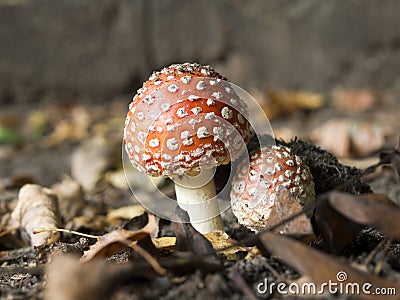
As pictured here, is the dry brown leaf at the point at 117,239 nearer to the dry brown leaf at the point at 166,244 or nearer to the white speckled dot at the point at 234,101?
the dry brown leaf at the point at 166,244

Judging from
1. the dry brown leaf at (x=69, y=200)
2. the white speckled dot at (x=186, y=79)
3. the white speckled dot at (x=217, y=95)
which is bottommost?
the white speckled dot at (x=217, y=95)

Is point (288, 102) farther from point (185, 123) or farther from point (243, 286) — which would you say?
point (243, 286)

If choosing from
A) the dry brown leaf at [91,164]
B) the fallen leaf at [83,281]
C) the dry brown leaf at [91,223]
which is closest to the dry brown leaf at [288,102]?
the dry brown leaf at [91,164]

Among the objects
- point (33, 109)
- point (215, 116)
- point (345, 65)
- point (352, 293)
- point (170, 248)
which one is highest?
point (33, 109)

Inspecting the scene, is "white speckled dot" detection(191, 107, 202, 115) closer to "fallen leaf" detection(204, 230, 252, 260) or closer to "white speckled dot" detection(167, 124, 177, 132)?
"white speckled dot" detection(167, 124, 177, 132)

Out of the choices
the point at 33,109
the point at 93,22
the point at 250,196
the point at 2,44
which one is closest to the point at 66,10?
the point at 93,22

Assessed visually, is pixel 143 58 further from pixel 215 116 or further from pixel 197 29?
pixel 215 116

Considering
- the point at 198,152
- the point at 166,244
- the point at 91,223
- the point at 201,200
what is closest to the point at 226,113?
the point at 198,152
